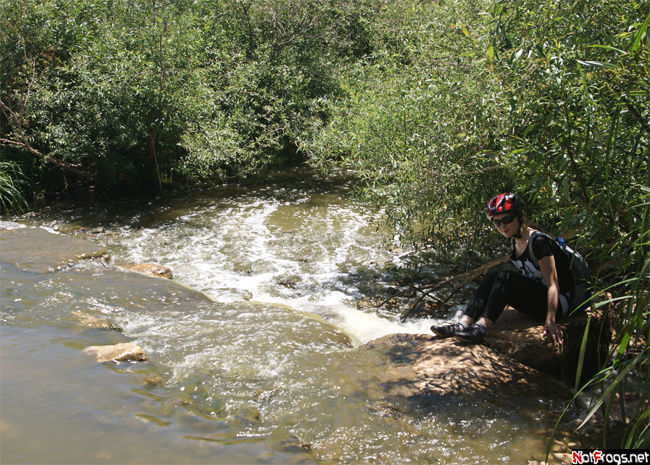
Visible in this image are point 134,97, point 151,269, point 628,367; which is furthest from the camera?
point 134,97

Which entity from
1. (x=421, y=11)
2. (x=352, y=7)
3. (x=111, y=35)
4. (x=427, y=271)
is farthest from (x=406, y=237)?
(x=352, y=7)

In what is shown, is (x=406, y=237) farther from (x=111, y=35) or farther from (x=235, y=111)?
(x=111, y=35)

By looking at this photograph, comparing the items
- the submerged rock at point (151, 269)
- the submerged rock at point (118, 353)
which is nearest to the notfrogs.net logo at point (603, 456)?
the submerged rock at point (118, 353)

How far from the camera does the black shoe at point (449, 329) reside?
4.80m

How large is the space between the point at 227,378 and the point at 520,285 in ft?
9.20

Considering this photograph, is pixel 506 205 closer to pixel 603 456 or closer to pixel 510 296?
pixel 510 296

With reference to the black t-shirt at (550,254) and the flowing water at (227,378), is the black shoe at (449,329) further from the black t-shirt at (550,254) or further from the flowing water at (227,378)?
the black t-shirt at (550,254)

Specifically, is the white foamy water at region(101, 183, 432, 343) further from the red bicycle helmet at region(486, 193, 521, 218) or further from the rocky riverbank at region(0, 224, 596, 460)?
the red bicycle helmet at region(486, 193, 521, 218)

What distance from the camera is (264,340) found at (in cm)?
529

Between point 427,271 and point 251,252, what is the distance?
3212 mm

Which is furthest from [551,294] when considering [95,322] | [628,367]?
[95,322]

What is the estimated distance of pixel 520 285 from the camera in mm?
4641

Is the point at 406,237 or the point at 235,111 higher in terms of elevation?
the point at 235,111

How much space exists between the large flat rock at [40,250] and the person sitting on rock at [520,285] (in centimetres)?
578
